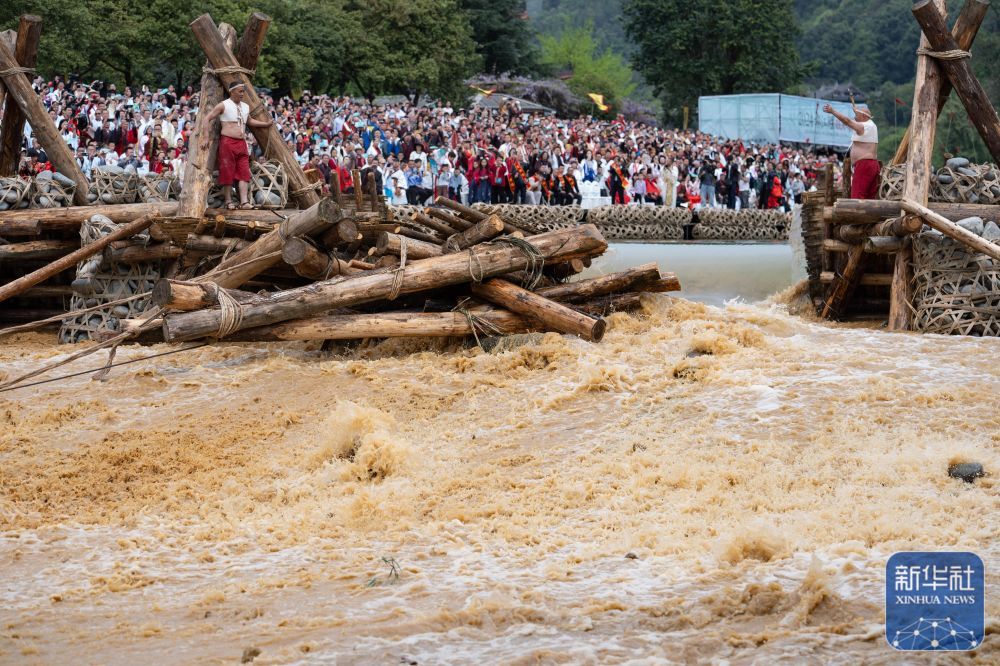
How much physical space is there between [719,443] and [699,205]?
75.4 feet

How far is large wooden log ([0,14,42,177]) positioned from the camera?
14.5m

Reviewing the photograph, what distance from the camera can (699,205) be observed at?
30.9 metres

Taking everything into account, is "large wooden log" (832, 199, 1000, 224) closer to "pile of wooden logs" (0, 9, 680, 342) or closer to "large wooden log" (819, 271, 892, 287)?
"large wooden log" (819, 271, 892, 287)

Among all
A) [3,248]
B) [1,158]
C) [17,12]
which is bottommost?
[3,248]

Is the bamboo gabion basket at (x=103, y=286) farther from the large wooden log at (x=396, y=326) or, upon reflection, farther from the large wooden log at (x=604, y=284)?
the large wooden log at (x=604, y=284)

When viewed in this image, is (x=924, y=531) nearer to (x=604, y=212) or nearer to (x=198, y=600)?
(x=198, y=600)

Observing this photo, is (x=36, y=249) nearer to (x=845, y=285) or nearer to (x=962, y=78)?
(x=845, y=285)

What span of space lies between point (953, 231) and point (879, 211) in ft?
3.05

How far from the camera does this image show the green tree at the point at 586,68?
63.5 meters

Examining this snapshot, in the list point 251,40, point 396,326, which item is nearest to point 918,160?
point 396,326

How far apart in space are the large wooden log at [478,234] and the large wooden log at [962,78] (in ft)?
16.4

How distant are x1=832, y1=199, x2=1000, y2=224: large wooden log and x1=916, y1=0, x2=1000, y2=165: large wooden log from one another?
100cm

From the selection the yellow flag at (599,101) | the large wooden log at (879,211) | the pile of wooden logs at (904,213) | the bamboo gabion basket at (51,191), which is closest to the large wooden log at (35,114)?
the bamboo gabion basket at (51,191)

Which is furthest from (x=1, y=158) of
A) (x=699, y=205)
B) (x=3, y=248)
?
(x=699, y=205)
